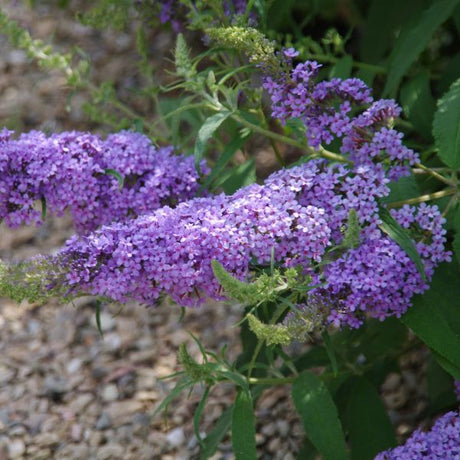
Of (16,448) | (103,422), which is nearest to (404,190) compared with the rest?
(103,422)

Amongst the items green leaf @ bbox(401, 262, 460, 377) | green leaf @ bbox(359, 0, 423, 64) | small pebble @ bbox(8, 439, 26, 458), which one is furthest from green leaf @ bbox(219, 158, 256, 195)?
green leaf @ bbox(359, 0, 423, 64)

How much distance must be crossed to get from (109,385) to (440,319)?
2050 mm

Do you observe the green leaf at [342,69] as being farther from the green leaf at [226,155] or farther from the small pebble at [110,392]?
the small pebble at [110,392]

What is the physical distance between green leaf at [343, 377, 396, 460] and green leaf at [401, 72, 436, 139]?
1101mm

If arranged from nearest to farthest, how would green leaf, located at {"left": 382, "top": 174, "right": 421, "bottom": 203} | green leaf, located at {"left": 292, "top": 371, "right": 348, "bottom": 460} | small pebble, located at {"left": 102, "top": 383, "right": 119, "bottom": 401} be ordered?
green leaf, located at {"left": 292, "top": 371, "right": 348, "bottom": 460}
green leaf, located at {"left": 382, "top": 174, "right": 421, "bottom": 203}
small pebble, located at {"left": 102, "top": 383, "right": 119, "bottom": 401}

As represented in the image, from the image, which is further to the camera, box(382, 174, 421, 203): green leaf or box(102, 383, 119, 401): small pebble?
box(102, 383, 119, 401): small pebble

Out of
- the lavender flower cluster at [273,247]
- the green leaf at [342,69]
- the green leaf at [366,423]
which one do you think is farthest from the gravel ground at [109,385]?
the green leaf at [342,69]

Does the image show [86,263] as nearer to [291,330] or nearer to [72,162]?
[72,162]

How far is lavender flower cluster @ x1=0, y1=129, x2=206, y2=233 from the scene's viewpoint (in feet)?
9.95

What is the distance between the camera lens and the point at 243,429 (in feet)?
9.33

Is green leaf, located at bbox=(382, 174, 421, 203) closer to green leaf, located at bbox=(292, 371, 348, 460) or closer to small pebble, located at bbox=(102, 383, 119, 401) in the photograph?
green leaf, located at bbox=(292, 371, 348, 460)

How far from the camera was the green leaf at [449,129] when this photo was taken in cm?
293

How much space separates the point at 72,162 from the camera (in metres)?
3.04

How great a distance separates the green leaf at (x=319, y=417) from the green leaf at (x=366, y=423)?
15.0 inches
